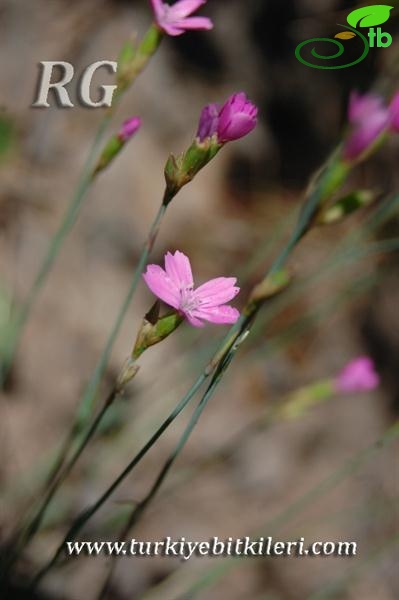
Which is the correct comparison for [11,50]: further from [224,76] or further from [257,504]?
[257,504]

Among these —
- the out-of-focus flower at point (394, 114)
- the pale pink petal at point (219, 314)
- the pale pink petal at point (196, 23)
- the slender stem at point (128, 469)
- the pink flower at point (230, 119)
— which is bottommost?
the slender stem at point (128, 469)

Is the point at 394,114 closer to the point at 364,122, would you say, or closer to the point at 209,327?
the point at 364,122

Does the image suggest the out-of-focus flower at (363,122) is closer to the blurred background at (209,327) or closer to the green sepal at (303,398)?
the green sepal at (303,398)

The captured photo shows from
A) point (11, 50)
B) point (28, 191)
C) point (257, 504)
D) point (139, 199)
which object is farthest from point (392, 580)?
point (11, 50)

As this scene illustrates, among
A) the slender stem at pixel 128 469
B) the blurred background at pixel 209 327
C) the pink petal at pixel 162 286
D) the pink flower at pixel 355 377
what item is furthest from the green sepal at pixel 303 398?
the pink petal at pixel 162 286

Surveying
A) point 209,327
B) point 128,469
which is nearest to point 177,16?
point 128,469

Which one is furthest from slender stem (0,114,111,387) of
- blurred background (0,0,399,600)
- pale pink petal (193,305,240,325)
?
pale pink petal (193,305,240,325)

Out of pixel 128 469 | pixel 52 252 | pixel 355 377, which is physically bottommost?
pixel 355 377
